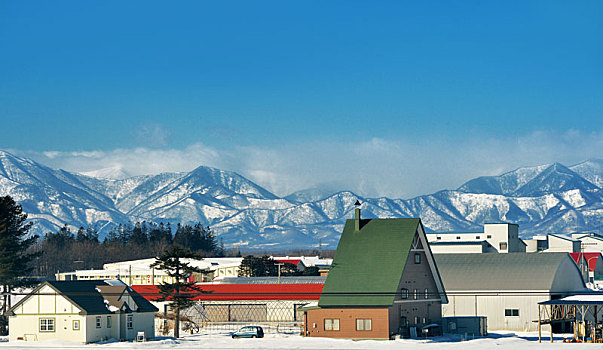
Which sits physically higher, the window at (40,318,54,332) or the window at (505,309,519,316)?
the window at (40,318,54,332)

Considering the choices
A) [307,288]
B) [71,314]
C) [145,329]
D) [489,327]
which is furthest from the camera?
[307,288]

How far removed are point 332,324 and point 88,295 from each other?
18.3m

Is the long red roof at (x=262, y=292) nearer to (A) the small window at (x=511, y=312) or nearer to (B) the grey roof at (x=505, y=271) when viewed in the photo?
(B) the grey roof at (x=505, y=271)

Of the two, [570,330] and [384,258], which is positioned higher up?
[384,258]

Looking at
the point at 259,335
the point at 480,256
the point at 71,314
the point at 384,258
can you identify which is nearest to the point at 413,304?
the point at 384,258

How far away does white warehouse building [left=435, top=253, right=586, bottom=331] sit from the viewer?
8381cm

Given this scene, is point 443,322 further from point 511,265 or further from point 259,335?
point 259,335

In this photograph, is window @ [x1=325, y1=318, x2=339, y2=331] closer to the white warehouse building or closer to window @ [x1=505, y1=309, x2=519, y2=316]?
the white warehouse building

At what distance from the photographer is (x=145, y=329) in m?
74.6

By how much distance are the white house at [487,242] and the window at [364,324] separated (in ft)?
323

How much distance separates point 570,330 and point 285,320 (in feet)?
93.4

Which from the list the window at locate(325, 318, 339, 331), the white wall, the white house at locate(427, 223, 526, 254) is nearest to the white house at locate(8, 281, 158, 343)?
the window at locate(325, 318, 339, 331)

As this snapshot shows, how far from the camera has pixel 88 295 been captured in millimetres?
71750

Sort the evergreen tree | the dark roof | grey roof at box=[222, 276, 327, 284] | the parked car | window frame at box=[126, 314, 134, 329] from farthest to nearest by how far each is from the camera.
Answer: grey roof at box=[222, 276, 327, 284], the evergreen tree, the parked car, window frame at box=[126, 314, 134, 329], the dark roof
